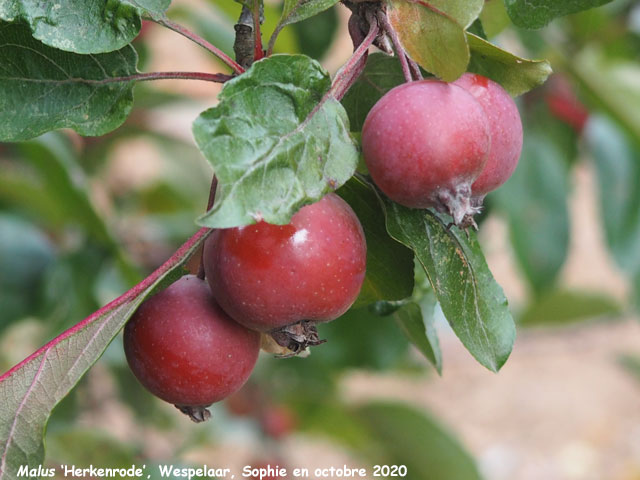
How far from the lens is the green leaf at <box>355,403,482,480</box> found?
1813 mm

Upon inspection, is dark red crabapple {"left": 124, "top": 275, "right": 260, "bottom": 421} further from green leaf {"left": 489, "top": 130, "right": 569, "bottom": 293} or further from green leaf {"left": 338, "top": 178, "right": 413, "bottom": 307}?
green leaf {"left": 489, "top": 130, "right": 569, "bottom": 293}

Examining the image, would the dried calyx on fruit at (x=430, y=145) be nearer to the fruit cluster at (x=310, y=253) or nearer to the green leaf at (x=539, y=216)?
the fruit cluster at (x=310, y=253)

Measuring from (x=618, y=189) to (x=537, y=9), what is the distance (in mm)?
1344

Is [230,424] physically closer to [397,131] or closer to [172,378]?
[172,378]

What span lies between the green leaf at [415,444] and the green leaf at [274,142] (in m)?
1.36

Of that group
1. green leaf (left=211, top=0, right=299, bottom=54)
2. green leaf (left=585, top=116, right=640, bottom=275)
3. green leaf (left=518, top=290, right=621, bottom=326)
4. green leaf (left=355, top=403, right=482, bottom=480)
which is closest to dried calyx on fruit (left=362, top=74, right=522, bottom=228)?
green leaf (left=211, top=0, right=299, bottom=54)

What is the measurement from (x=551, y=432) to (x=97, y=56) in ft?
12.7

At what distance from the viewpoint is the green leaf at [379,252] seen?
702 millimetres

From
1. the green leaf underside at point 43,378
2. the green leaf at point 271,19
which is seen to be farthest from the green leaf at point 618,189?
the green leaf underside at point 43,378

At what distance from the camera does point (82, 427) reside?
1421mm

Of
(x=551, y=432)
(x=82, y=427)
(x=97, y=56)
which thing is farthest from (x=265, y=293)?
(x=551, y=432)

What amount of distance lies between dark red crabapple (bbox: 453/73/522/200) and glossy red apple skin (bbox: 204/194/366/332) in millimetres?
119

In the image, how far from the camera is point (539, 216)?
1743 millimetres

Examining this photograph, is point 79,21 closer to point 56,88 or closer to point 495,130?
point 56,88
